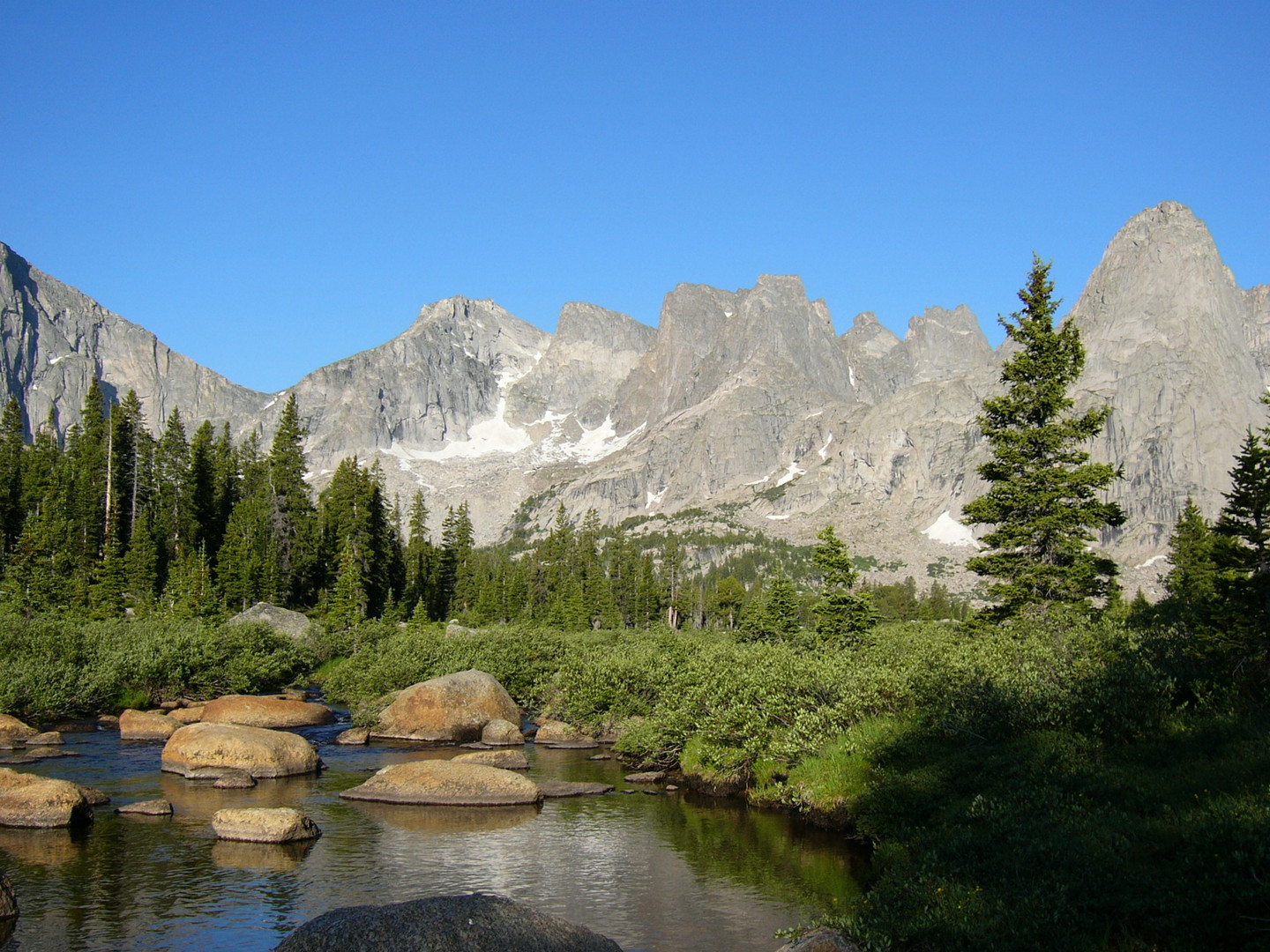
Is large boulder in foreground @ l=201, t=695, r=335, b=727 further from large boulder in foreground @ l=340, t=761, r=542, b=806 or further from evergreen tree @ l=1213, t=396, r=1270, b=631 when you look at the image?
evergreen tree @ l=1213, t=396, r=1270, b=631

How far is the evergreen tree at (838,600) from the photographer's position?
57875mm

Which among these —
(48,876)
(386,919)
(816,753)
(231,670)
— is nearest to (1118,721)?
(816,753)

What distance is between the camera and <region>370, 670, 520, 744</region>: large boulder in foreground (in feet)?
131

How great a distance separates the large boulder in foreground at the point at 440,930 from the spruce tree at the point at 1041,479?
2604 cm

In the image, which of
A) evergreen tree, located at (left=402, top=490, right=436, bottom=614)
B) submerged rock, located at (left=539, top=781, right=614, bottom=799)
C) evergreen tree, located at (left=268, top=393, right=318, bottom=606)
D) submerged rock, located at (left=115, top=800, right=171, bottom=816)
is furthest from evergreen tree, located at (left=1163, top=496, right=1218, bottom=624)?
evergreen tree, located at (left=402, top=490, right=436, bottom=614)

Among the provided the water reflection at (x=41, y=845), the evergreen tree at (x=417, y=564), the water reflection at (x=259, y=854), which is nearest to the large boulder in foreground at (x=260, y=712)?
the water reflection at (x=41, y=845)

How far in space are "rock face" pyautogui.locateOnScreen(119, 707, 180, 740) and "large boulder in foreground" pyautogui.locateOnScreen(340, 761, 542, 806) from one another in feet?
42.6

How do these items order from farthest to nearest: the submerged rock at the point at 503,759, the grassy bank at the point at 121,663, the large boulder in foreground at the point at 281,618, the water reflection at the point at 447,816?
the large boulder in foreground at the point at 281,618 → the grassy bank at the point at 121,663 → the submerged rock at the point at 503,759 → the water reflection at the point at 447,816

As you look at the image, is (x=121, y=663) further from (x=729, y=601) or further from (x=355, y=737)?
(x=729, y=601)

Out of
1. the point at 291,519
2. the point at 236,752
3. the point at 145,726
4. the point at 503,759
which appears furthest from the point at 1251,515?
the point at 291,519

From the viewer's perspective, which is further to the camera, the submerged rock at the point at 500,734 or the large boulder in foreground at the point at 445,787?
the submerged rock at the point at 500,734

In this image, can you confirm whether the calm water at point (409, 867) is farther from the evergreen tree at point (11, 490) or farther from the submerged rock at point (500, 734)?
the evergreen tree at point (11, 490)

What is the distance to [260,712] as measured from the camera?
3969cm

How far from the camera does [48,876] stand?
19828mm
